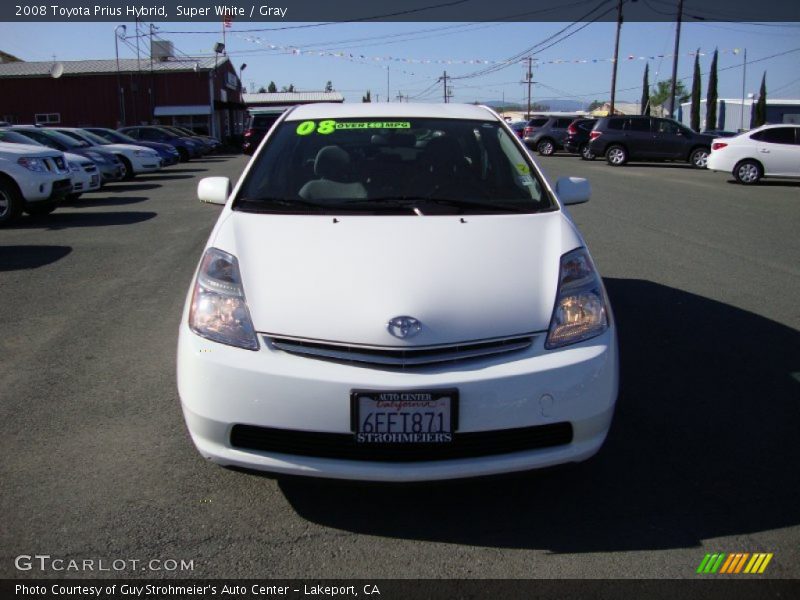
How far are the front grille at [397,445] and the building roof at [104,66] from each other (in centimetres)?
5169

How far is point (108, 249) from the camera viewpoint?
870 centimetres

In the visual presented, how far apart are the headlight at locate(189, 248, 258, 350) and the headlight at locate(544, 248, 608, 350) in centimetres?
116

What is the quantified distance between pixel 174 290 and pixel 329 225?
371 cm

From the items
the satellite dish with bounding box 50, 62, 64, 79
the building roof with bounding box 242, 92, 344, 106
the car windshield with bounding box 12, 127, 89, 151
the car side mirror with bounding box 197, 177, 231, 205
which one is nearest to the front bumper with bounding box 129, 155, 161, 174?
the car windshield with bounding box 12, 127, 89, 151

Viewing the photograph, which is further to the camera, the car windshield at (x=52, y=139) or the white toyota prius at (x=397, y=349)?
the car windshield at (x=52, y=139)

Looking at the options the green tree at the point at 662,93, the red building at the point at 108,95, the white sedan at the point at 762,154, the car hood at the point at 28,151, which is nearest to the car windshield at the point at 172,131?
the red building at the point at 108,95

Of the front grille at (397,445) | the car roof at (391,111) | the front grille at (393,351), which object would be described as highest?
the car roof at (391,111)

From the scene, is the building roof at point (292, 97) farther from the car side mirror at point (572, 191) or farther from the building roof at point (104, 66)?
the car side mirror at point (572, 191)

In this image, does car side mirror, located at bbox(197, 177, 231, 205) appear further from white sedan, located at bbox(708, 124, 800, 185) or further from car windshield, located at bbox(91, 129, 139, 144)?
car windshield, located at bbox(91, 129, 139, 144)

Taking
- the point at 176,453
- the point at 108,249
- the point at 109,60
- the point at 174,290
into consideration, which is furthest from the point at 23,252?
the point at 109,60

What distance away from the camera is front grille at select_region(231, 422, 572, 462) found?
2604mm

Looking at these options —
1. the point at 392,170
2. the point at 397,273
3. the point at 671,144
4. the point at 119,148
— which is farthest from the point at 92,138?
the point at 671,144
